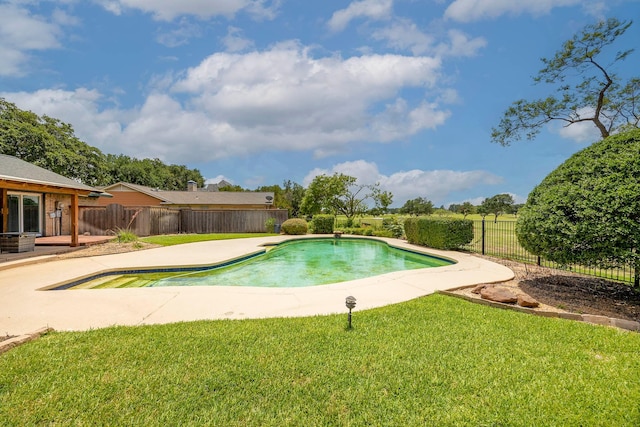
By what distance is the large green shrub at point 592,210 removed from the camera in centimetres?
402

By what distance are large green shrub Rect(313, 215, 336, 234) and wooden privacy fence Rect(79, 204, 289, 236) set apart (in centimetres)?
253

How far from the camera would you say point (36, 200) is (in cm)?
1162

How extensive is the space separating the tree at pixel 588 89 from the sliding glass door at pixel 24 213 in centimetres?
2185

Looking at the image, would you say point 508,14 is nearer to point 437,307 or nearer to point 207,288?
point 437,307

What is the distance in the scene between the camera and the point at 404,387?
236 centimetres

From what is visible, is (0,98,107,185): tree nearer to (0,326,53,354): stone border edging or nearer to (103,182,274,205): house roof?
(103,182,274,205): house roof

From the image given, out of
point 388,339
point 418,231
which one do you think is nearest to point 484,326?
point 388,339

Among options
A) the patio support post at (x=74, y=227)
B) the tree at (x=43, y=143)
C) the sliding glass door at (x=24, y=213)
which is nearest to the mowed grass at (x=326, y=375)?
the patio support post at (x=74, y=227)

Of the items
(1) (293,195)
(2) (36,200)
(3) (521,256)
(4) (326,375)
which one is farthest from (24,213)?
(1) (293,195)

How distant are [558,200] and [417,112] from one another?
1007 centimetres

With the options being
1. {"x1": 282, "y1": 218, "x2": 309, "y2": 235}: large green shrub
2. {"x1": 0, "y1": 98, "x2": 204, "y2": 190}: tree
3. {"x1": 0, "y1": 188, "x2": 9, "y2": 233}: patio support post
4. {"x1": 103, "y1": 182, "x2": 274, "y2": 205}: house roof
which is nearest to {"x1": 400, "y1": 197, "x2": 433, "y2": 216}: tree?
{"x1": 103, "y1": 182, "x2": 274, "y2": 205}: house roof

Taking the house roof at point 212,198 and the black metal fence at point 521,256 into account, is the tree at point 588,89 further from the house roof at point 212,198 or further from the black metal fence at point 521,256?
the house roof at point 212,198

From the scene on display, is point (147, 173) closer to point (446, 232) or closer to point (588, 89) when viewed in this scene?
point (446, 232)

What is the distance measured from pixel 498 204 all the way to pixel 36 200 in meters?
64.2
